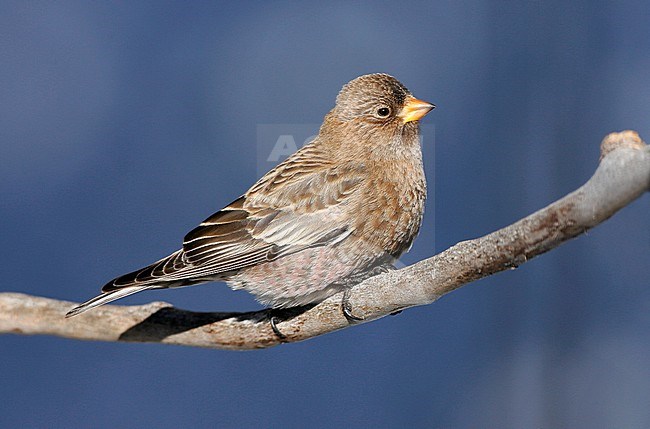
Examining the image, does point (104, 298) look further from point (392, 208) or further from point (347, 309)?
point (392, 208)

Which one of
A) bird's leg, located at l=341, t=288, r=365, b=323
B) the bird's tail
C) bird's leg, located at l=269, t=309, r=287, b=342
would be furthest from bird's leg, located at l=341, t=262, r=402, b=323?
the bird's tail

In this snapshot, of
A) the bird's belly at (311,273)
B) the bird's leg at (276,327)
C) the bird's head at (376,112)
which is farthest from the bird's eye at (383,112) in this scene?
the bird's leg at (276,327)

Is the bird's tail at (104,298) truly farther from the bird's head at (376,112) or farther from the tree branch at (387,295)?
the bird's head at (376,112)

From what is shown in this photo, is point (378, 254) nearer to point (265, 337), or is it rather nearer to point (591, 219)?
point (265, 337)

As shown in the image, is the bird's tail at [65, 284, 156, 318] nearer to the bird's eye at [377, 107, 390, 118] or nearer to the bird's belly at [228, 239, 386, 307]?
the bird's belly at [228, 239, 386, 307]

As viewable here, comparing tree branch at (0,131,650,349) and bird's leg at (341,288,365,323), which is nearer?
tree branch at (0,131,650,349)

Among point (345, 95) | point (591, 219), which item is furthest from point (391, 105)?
point (591, 219)
